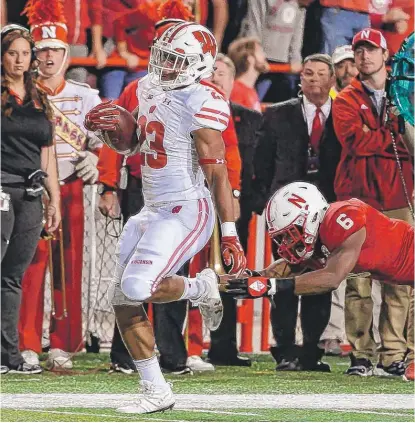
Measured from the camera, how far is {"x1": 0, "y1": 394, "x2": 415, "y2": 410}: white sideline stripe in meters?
7.20

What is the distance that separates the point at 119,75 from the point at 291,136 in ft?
5.68

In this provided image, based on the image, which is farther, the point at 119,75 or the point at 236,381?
the point at 119,75

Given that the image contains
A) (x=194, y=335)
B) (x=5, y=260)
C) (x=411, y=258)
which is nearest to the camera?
(x=411, y=258)

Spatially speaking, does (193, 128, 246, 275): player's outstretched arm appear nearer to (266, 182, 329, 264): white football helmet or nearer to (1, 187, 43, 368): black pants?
(266, 182, 329, 264): white football helmet

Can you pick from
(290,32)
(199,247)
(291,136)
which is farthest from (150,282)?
(290,32)

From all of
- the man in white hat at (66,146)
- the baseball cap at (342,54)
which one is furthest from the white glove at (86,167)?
the baseball cap at (342,54)

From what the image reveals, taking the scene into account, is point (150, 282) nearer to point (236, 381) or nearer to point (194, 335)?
point (236, 381)

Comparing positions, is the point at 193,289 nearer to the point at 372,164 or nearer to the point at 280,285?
the point at 280,285

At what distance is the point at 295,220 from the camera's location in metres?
7.54

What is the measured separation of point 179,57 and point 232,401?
1.78 m

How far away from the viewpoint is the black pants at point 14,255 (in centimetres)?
856

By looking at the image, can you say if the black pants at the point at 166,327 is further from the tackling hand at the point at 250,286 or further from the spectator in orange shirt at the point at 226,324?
the tackling hand at the point at 250,286

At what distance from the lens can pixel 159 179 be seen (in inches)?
280

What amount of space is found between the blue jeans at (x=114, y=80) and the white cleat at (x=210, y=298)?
11.4 feet
